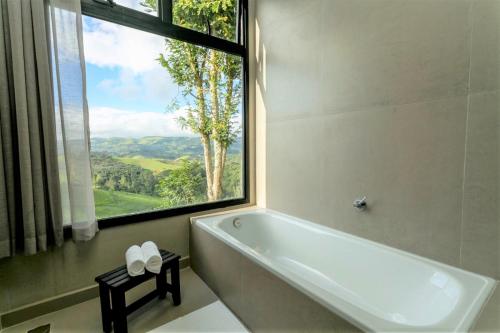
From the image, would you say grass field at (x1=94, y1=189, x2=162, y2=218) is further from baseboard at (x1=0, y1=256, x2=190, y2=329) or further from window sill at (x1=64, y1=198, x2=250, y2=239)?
baseboard at (x1=0, y1=256, x2=190, y2=329)

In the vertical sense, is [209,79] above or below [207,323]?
above

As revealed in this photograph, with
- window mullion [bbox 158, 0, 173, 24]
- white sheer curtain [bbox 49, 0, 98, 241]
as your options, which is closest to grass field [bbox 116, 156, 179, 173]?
white sheer curtain [bbox 49, 0, 98, 241]

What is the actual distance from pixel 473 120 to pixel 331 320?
117 centimetres

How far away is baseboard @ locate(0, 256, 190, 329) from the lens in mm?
1514

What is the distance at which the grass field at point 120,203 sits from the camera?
73.0 inches

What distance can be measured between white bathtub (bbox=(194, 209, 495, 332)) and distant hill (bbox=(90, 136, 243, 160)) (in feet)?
2.19

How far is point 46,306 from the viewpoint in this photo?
5.32 feet

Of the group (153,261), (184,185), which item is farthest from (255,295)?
(184,185)

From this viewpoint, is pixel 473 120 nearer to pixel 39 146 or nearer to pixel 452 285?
pixel 452 285

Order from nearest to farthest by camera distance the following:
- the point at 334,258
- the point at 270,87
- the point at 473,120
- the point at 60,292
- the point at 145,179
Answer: the point at 473,120 → the point at 60,292 → the point at 334,258 → the point at 145,179 → the point at 270,87

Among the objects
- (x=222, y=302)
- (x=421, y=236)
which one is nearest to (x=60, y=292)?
(x=222, y=302)

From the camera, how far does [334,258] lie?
71.2 inches

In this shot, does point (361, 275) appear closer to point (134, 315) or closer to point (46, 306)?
point (134, 315)

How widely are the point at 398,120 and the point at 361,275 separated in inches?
41.5
